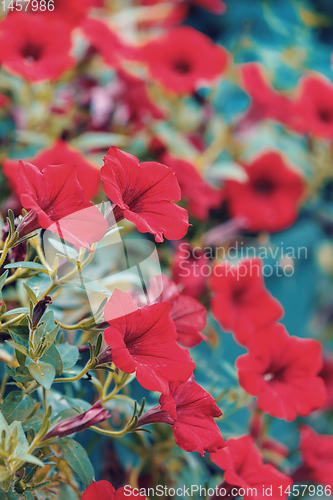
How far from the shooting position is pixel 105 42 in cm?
86

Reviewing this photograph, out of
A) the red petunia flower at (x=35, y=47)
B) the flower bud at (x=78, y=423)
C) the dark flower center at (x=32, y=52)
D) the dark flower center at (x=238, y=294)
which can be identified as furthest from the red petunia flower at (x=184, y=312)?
the dark flower center at (x=32, y=52)

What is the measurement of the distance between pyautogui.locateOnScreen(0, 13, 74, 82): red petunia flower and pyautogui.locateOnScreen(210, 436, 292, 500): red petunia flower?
0.59 meters

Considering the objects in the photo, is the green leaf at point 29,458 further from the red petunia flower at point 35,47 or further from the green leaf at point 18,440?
the red petunia flower at point 35,47

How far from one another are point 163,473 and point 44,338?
1.14 ft

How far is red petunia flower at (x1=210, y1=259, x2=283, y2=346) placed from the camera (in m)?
0.65

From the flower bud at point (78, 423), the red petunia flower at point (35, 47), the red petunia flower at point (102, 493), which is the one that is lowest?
the red petunia flower at point (102, 493)

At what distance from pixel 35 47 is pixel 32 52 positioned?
0.4 inches

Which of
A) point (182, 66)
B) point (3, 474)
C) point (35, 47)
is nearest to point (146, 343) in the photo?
point (3, 474)

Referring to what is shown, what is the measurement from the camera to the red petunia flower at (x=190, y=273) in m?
0.66

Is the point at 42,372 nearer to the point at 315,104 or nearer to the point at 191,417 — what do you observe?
the point at 191,417

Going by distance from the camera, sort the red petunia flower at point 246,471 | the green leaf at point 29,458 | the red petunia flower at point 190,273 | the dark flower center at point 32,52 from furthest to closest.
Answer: the dark flower center at point 32,52, the red petunia flower at point 190,273, the red petunia flower at point 246,471, the green leaf at point 29,458

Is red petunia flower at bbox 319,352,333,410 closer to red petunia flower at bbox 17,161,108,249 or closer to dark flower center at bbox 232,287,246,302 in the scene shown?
dark flower center at bbox 232,287,246,302

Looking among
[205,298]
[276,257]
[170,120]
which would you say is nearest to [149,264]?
[205,298]

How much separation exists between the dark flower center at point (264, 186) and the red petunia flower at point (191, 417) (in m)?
0.63
